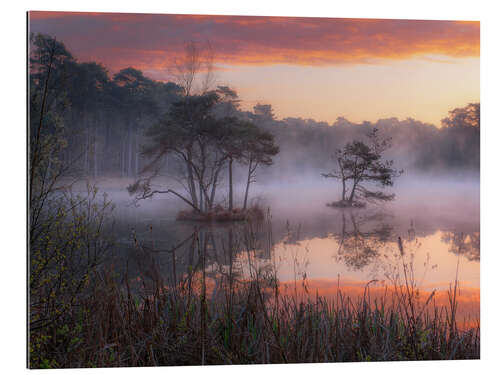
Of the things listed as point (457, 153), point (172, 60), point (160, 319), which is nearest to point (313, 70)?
point (172, 60)

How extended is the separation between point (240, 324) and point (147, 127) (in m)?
1.90

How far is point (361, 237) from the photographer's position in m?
4.70

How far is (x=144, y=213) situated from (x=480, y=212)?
3.11m

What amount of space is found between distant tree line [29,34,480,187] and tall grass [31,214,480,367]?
2.46 ft

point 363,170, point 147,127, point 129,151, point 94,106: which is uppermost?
point 94,106

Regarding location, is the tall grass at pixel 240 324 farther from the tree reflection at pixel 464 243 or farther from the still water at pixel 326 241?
the tree reflection at pixel 464 243

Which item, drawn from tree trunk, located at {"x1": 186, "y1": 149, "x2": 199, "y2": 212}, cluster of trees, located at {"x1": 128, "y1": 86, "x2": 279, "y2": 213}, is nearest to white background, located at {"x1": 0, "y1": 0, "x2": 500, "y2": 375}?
cluster of trees, located at {"x1": 128, "y1": 86, "x2": 279, "y2": 213}

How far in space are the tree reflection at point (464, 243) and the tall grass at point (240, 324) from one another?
0.51 metres

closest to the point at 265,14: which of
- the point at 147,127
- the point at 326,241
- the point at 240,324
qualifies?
the point at 147,127

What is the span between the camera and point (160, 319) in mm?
4355

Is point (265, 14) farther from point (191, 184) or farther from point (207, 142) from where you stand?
point (191, 184)

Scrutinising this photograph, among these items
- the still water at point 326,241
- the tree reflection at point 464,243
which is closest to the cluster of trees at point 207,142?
the still water at point 326,241

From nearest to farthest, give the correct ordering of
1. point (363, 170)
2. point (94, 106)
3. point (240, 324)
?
point (240, 324) < point (94, 106) < point (363, 170)

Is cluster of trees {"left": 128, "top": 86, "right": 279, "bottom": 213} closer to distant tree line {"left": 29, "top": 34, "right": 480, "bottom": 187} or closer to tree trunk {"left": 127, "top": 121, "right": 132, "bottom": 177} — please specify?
distant tree line {"left": 29, "top": 34, "right": 480, "bottom": 187}
